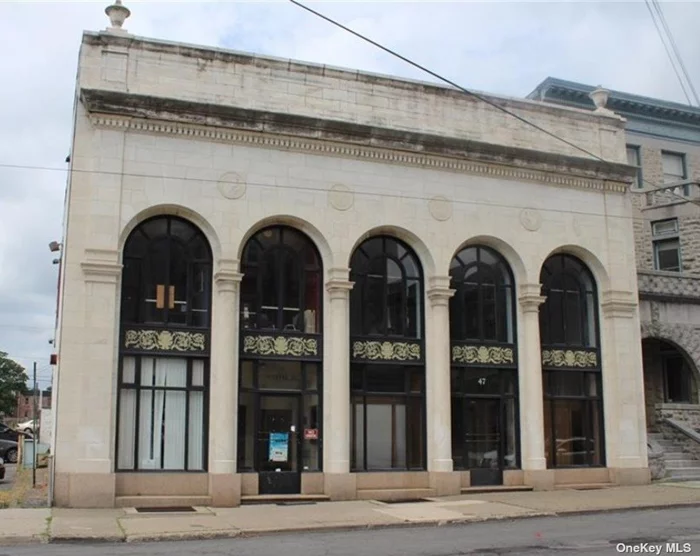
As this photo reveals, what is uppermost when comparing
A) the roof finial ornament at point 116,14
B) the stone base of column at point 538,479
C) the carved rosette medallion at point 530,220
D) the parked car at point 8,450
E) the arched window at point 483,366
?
the roof finial ornament at point 116,14

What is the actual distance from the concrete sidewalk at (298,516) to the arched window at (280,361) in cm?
147

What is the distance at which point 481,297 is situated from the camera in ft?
74.5

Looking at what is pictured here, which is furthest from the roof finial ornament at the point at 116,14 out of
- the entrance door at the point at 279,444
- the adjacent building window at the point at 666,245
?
the adjacent building window at the point at 666,245

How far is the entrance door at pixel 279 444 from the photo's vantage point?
19625 millimetres

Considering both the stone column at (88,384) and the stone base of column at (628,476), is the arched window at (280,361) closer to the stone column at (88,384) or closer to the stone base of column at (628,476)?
the stone column at (88,384)

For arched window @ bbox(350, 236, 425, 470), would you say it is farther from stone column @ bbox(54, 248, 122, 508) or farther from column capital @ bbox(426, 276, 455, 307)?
stone column @ bbox(54, 248, 122, 508)

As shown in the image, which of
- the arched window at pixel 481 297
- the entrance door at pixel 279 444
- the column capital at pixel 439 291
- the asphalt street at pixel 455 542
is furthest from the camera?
the arched window at pixel 481 297

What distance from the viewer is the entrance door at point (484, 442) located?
2175 centimetres

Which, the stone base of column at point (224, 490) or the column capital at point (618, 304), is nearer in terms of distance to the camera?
the stone base of column at point (224, 490)

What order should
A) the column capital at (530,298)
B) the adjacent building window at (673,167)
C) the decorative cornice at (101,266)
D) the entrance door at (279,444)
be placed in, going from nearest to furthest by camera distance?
the decorative cornice at (101,266)
the entrance door at (279,444)
the column capital at (530,298)
the adjacent building window at (673,167)

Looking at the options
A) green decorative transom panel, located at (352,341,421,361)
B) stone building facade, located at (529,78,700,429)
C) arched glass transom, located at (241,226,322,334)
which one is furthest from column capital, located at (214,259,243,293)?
stone building facade, located at (529,78,700,429)

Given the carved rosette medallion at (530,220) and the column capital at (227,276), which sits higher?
the carved rosette medallion at (530,220)

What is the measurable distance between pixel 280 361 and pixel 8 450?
21290mm

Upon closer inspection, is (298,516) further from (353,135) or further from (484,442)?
(353,135)
